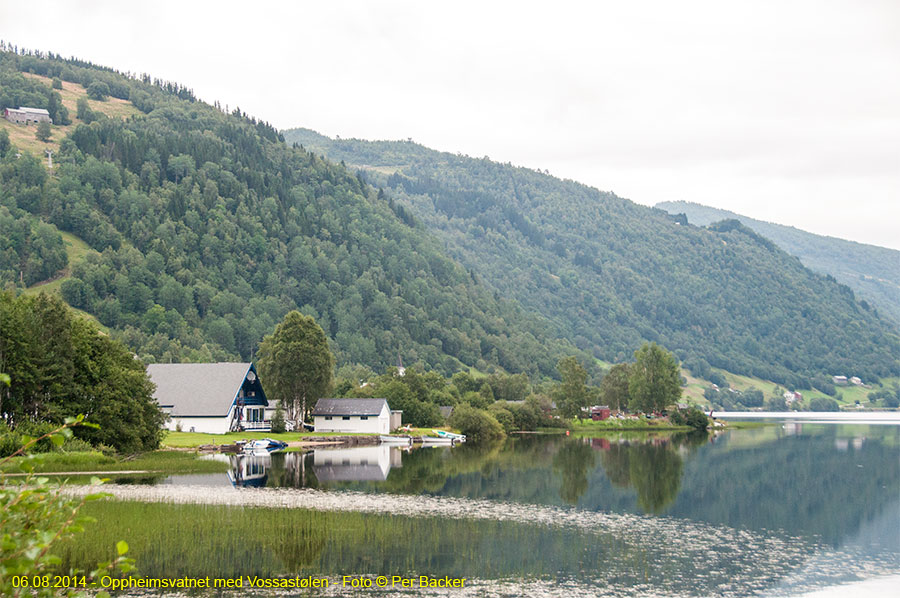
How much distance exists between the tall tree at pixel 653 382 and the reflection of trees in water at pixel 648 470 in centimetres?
4191

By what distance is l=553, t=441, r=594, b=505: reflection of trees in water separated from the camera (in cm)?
5872

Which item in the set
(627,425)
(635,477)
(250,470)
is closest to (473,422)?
(627,425)

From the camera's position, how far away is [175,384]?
100 m

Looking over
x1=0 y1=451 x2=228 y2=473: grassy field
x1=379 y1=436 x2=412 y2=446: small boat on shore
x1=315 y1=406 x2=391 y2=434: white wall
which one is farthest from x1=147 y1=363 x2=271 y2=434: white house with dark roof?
x1=0 y1=451 x2=228 y2=473: grassy field

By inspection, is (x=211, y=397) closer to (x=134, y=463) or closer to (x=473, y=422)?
(x=473, y=422)

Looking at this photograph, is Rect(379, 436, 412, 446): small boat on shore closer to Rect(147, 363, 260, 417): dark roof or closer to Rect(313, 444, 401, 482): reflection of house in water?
Rect(313, 444, 401, 482): reflection of house in water

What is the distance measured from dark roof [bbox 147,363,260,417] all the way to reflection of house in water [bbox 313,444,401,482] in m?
15.5

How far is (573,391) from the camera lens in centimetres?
14788

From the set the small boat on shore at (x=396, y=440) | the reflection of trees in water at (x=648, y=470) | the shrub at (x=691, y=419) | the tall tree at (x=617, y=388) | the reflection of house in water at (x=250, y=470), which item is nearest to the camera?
the reflection of house in water at (x=250, y=470)

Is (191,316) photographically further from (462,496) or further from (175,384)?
(462,496)

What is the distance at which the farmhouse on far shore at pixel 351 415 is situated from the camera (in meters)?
110

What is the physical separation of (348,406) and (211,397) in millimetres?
19043

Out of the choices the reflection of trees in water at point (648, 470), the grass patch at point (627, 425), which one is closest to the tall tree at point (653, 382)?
the grass patch at point (627, 425)

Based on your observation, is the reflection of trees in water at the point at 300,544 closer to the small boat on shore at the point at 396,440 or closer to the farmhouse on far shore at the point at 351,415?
the small boat on shore at the point at 396,440
